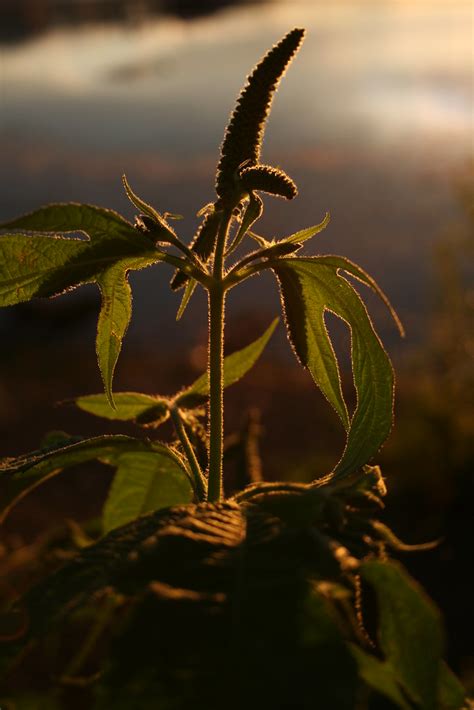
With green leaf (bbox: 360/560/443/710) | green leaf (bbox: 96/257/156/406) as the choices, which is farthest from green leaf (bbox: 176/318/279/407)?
green leaf (bbox: 360/560/443/710)

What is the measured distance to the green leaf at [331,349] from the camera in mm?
957

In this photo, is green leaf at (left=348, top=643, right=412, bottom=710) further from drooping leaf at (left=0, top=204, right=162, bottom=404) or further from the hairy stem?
drooping leaf at (left=0, top=204, right=162, bottom=404)

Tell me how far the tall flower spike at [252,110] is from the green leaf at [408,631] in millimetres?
495

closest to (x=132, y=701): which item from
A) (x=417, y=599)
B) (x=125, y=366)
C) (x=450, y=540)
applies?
(x=417, y=599)

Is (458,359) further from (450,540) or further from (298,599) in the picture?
(298,599)

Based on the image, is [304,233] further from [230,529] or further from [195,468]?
[230,529]

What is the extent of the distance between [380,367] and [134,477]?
0.45 meters

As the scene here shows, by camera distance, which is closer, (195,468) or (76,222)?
(76,222)

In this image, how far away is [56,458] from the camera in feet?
3.36

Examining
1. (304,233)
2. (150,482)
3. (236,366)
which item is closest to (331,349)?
(304,233)

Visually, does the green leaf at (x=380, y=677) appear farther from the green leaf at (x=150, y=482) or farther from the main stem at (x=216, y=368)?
the green leaf at (x=150, y=482)

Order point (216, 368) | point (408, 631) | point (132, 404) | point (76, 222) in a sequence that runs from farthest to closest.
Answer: point (132, 404), point (216, 368), point (76, 222), point (408, 631)

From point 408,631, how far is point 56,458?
1.66 feet

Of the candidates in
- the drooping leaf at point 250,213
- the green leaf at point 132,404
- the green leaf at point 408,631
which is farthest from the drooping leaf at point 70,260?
the green leaf at point 408,631
